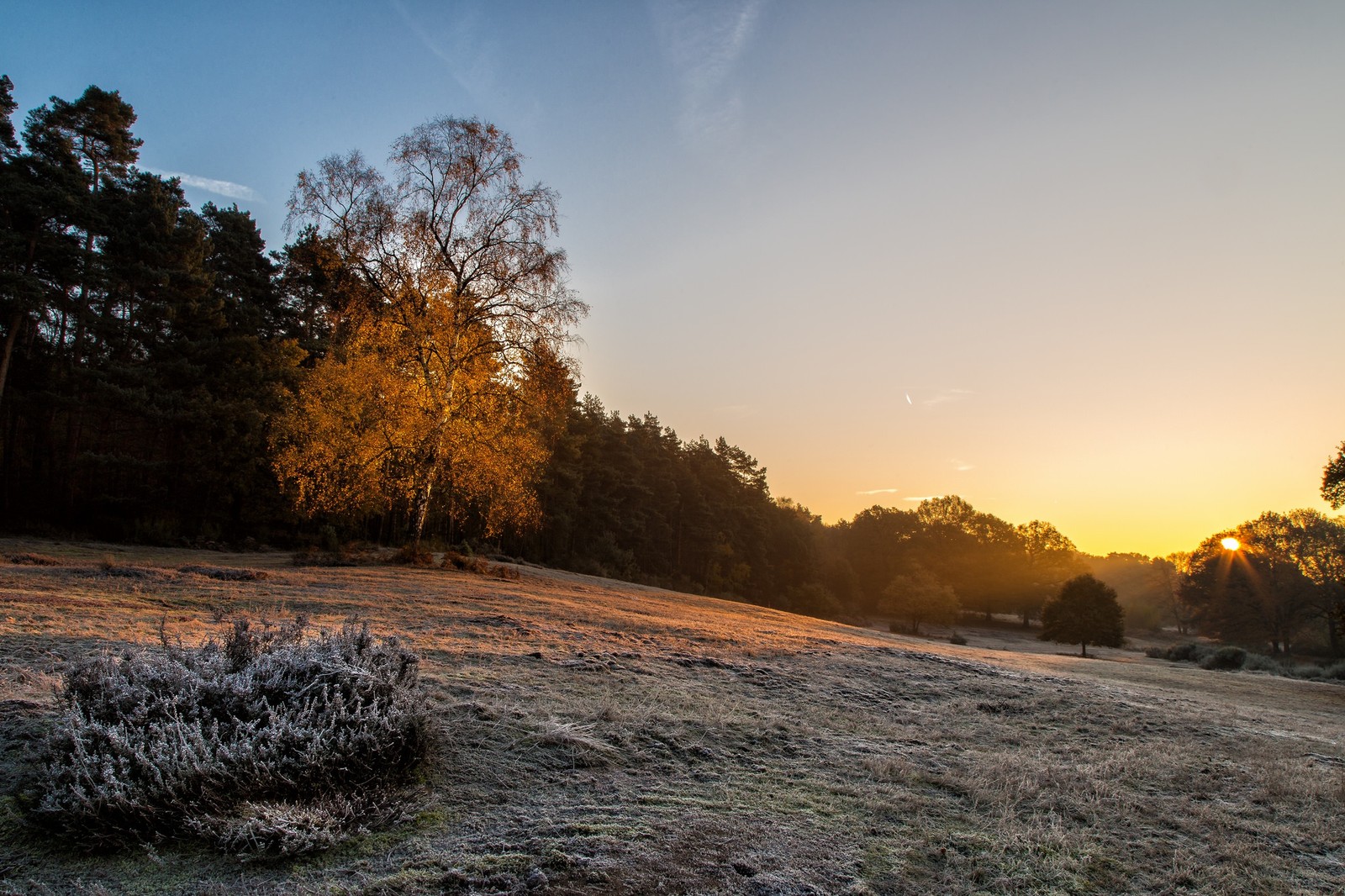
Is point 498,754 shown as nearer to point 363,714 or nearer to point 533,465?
point 363,714

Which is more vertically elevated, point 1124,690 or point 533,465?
point 533,465

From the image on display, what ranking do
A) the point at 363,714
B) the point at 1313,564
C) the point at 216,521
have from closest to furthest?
1. the point at 363,714
2. the point at 216,521
3. the point at 1313,564

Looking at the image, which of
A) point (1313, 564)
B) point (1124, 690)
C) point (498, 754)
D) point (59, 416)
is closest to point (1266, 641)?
point (1313, 564)

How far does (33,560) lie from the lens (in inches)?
457

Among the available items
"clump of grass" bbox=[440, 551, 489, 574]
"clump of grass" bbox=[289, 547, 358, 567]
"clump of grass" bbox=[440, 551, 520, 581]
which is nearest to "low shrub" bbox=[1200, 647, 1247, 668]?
"clump of grass" bbox=[440, 551, 520, 581]

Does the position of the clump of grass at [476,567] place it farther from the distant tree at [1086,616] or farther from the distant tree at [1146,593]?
the distant tree at [1146,593]

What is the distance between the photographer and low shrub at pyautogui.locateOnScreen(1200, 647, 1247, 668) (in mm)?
19312

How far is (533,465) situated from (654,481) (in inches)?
1466

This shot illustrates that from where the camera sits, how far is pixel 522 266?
19141mm

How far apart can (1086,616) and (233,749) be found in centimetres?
4124

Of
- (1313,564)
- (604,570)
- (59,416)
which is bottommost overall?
(604,570)

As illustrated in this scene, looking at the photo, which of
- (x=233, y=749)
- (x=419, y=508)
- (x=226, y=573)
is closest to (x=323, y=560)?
(x=419, y=508)

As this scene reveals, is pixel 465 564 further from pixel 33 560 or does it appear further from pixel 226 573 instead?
pixel 33 560

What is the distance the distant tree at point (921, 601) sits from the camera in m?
57.3
